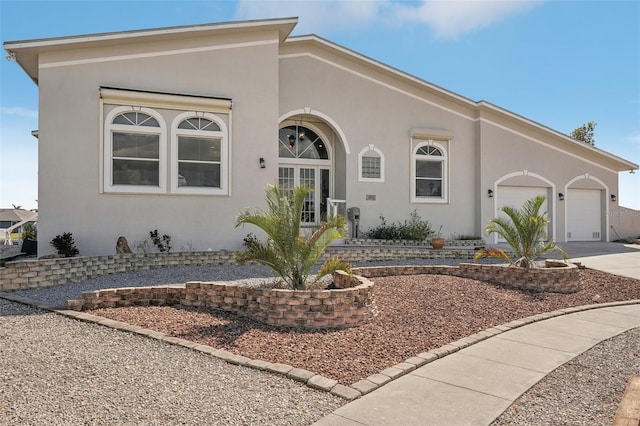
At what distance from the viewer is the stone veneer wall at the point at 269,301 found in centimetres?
598

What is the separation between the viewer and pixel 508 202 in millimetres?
17281

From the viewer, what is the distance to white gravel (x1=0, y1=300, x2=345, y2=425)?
336cm

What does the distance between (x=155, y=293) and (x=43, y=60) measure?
23.9 feet

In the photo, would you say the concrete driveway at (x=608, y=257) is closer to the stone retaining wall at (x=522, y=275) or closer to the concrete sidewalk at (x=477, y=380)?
the stone retaining wall at (x=522, y=275)

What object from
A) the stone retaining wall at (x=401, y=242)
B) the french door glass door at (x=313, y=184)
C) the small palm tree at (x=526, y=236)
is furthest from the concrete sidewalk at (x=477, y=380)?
the french door glass door at (x=313, y=184)

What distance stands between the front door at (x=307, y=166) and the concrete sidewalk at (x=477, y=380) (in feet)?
33.4

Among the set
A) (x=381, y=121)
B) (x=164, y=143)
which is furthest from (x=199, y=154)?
(x=381, y=121)

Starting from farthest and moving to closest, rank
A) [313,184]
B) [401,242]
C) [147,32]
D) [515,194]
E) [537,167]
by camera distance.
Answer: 1. [537,167]
2. [515,194]
3. [313,184]
4. [401,242]
5. [147,32]

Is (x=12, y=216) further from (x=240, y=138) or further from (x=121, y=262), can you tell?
(x=121, y=262)

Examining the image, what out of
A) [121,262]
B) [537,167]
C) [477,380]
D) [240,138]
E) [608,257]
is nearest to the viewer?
[477,380]

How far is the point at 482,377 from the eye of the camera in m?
4.30

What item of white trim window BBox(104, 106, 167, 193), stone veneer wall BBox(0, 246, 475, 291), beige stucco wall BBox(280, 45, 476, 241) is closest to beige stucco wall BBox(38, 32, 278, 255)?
white trim window BBox(104, 106, 167, 193)

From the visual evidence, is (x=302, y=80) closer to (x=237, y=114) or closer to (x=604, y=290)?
(x=237, y=114)

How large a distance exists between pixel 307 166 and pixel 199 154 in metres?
4.66
